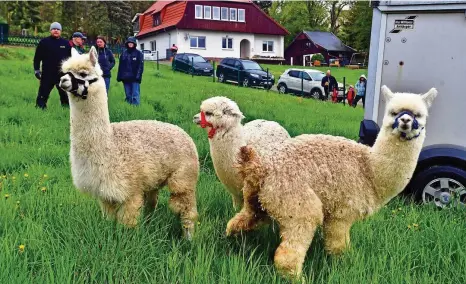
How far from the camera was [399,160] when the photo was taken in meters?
3.40

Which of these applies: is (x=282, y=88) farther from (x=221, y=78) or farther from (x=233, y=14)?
(x=233, y=14)

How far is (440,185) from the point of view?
530cm

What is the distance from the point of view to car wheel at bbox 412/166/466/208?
5184mm

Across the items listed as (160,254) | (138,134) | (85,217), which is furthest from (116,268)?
(138,134)

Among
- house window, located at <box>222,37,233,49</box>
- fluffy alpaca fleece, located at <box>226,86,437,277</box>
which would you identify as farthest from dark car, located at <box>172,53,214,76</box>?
fluffy alpaca fleece, located at <box>226,86,437,277</box>

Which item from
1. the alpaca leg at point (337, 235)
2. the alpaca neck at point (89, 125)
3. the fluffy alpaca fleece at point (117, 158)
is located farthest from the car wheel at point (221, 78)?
the alpaca leg at point (337, 235)

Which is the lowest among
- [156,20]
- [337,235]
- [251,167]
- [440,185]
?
[440,185]

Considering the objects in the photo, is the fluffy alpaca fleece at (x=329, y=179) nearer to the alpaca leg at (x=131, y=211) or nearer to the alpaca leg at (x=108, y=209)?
the alpaca leg at (x=131, y=211)

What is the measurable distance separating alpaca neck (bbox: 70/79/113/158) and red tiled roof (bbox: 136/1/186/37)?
128 ft

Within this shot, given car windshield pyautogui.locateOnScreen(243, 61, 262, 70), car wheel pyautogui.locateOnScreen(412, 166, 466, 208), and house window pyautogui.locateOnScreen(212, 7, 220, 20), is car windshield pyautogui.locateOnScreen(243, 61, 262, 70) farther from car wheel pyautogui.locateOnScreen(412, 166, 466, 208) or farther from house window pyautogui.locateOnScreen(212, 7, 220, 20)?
car wheel pyautogui.locateOnScreen(412, 166, 466, 208)

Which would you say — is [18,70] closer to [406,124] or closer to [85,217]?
[85,217]

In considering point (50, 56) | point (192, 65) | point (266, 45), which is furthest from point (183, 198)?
point (266, 45)

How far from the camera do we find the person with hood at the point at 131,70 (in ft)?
35.0

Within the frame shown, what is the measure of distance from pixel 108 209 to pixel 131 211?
260mm
